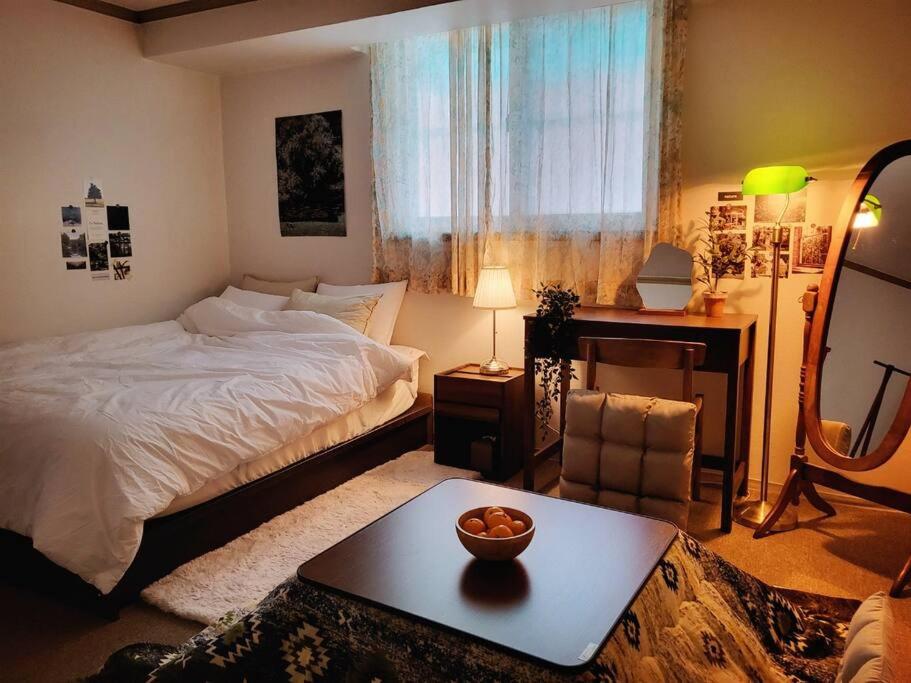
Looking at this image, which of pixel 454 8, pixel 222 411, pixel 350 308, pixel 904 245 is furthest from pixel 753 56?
pixel 222 411

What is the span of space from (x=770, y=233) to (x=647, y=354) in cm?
106

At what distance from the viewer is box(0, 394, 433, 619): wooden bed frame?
247 cm

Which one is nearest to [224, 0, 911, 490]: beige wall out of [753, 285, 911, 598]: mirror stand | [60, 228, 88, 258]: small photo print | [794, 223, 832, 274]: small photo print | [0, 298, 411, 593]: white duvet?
[794, 223, 832, 274]: small photo print

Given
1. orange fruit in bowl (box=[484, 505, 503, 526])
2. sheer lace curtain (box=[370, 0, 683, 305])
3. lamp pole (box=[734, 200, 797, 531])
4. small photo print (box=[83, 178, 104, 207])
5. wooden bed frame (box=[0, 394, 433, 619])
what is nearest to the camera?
orange fruit in bowl (box=[484, 505, 503, 526])

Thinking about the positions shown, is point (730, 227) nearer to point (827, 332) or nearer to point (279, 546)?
point (827, 332)

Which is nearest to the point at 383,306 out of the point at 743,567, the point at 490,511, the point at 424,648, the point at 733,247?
the point at 733,247

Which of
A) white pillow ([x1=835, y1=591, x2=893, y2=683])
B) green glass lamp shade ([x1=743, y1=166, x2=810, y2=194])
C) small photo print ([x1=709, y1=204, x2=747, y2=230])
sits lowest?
white pillow ([x1=835, y1=591, x2=893, y2=683])

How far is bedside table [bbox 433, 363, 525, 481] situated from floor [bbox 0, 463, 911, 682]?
3.19 feet

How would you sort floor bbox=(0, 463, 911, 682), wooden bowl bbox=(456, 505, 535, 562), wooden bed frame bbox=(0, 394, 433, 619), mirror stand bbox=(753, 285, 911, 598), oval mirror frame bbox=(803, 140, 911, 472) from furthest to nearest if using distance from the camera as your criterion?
mirror stand bbox=(753, 285, 911, 598) < oval mirror frame bbox=(803, 140, 911, 472) < wooden bed frame bbox=(0, 394, 433, 619) < floor bbox=(0, 463, 911, 682) < wooden bowl bbox=(456, 505, 535, 562)

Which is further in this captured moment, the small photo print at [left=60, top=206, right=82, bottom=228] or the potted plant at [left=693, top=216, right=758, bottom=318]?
the small photo print at [left=60, top=206, right=82, bottom=228]

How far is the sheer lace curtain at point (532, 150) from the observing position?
3516 millimetres

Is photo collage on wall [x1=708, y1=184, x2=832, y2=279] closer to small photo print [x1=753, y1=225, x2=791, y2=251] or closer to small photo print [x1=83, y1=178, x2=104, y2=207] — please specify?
small photo print [x1=753, y1=225, x2=791, y2=251]

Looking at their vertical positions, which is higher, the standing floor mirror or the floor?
the standing floor mirror

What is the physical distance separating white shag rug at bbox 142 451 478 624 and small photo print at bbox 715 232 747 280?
1.68m
